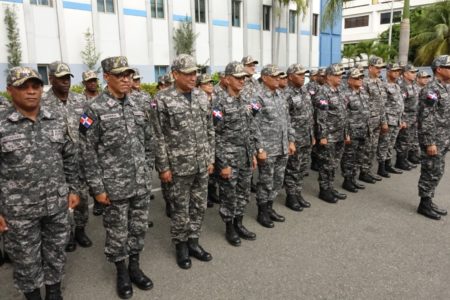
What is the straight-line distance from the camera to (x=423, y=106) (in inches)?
172

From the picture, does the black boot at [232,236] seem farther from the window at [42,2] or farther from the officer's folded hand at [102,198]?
the window at [42,2]

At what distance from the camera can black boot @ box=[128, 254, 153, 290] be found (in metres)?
2.98

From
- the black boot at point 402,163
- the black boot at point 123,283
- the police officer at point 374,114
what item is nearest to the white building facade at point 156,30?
the police officer at point 374,114

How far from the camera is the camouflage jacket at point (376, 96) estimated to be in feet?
18.8

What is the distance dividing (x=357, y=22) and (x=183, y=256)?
1875 inches

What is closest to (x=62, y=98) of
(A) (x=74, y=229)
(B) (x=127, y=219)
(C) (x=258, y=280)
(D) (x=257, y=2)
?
(A) (x=74, y=229)

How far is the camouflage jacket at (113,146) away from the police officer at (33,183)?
6.0 inches

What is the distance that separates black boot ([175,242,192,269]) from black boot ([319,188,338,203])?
241 cm

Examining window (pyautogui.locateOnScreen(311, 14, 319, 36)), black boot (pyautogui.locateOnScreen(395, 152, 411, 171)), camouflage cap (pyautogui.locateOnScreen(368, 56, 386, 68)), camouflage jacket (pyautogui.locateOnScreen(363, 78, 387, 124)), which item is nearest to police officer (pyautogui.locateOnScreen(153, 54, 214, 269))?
camouflage jacket (pyautogui.locateOnScreen(363, 78, 387, 124))

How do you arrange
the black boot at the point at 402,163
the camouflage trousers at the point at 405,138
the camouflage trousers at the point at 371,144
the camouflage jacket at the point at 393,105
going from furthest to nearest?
1. the camouflage trousers at the point at 405,138
2. the black boot at the point at 402,163
3. the camouflage jacket at the point at 393,105
4. the camouflage trousers at the point at 371,144

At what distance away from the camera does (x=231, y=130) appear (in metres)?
3.73

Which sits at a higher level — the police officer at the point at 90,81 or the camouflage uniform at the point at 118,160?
the police officer at the point at 90,81

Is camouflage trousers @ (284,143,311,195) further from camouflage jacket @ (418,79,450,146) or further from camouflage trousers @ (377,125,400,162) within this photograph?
camouflage trousers @ (377,125,400,162)

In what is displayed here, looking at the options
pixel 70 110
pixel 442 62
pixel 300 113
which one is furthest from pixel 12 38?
pixel 442 62
